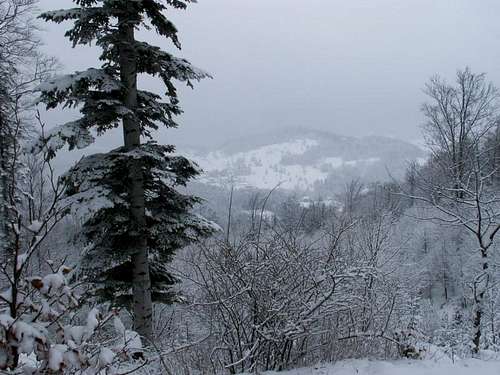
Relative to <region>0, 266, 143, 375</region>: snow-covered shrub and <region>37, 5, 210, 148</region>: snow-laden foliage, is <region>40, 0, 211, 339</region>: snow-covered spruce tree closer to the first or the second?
<region>37, 5, 210, 148</region>: snow-laden foliage

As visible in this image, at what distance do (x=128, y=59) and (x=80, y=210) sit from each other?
2966 mm

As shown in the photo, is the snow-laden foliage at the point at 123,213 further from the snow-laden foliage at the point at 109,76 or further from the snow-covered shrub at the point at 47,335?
the snow-covered shrub at the point at 47,335

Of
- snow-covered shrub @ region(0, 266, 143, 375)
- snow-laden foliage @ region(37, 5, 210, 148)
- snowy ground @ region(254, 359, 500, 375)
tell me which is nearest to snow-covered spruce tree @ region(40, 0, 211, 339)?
snow-laden foliage @ region(37, 5, 210, 148)

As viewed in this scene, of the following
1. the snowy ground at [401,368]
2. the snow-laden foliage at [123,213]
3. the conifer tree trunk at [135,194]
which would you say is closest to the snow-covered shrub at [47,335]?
the snowy ground at [401,368]

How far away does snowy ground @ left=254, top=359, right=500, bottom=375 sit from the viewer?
4.26 meters

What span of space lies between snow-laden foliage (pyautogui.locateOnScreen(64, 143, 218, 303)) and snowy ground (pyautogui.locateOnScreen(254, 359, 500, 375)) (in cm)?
288

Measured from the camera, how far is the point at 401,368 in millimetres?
4363

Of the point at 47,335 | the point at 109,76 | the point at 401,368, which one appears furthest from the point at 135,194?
the point at 401,368

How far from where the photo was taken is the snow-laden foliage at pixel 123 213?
598 cm

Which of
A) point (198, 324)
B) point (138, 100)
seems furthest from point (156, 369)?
point (138, 100)

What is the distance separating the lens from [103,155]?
630 cm

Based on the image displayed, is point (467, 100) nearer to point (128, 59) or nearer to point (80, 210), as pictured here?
point (128, 59)

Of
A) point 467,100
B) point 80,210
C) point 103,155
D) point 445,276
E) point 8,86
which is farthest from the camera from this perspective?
point 445,276

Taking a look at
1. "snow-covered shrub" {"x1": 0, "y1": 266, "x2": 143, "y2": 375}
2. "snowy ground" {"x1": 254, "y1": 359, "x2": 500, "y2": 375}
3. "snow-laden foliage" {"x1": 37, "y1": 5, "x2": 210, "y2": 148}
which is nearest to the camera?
"snow-covered shrub" {"x1": 0, "y1": 266, "x2": 143, "y2": 375}
